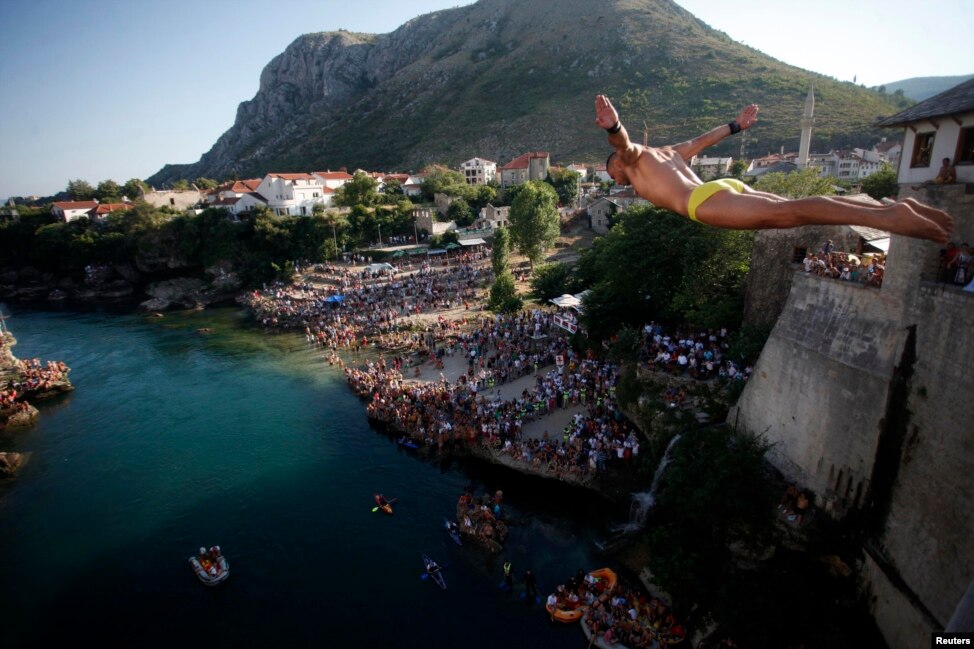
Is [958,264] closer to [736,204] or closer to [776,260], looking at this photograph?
[776,260]

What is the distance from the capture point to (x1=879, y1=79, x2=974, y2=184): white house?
10680mm

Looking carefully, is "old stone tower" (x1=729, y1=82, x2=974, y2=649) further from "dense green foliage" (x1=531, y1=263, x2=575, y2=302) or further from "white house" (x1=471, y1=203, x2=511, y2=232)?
"white house" (x1=471, y1=203, x2=511, y2=232)

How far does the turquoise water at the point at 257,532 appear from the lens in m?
15.1

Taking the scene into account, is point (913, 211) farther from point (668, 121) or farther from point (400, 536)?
point (668, 121)

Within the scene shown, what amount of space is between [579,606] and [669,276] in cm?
1482

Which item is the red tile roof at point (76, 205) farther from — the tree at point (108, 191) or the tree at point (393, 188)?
the tree at point (393, 188)

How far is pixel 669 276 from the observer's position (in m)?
23.3

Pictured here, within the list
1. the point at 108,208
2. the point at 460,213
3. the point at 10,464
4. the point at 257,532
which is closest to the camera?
the point at 257,532

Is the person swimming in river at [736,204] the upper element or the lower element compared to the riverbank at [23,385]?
upper

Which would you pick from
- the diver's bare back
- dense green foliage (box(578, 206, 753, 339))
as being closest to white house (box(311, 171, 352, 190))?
dense green foliage (box(578, 206, 753, 339))

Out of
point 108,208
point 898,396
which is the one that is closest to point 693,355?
point 898,396

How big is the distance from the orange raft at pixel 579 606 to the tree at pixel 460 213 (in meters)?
54.2

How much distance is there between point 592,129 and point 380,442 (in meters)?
87.0

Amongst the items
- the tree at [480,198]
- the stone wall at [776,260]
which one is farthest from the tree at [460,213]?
the stone wall at [776,260]
